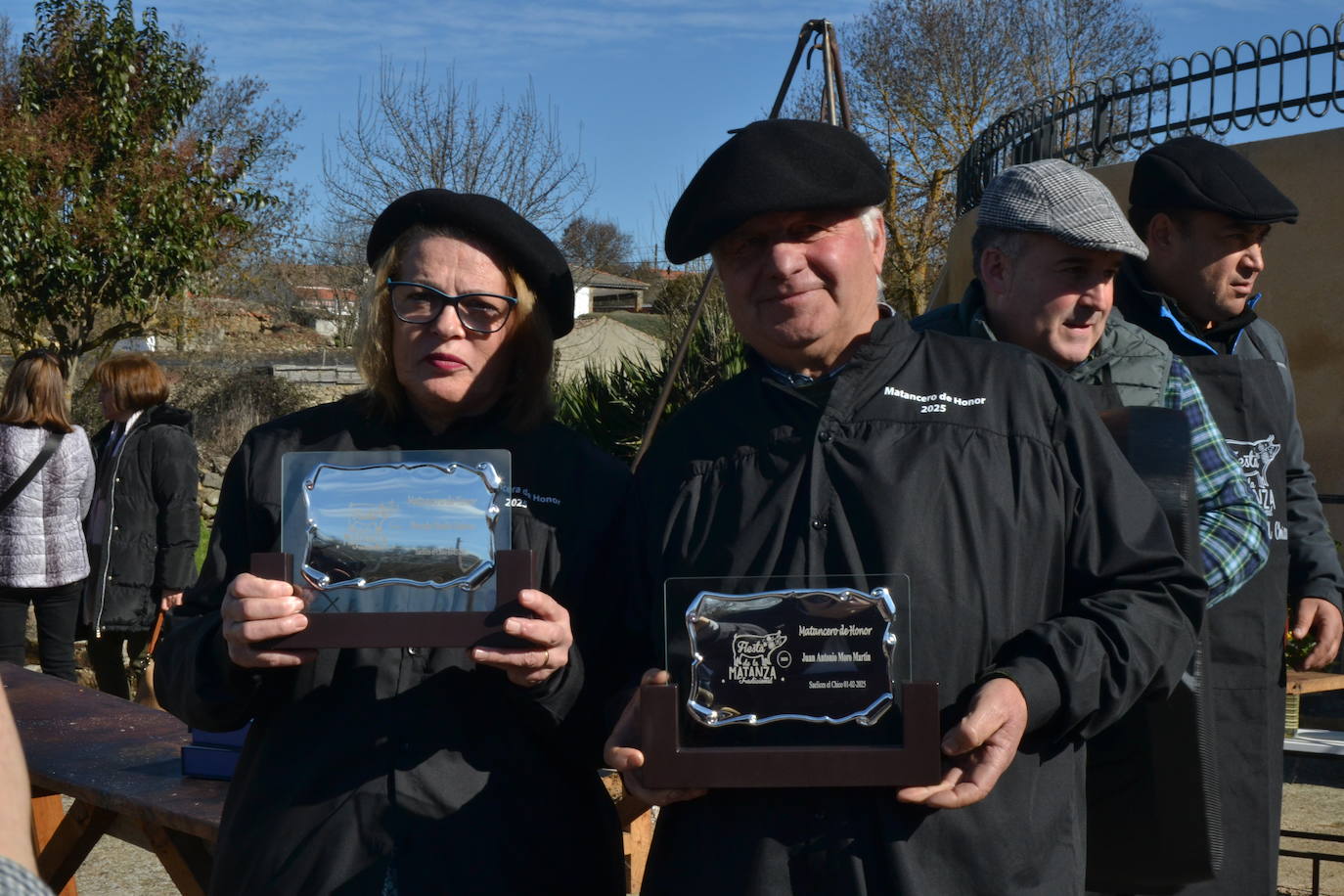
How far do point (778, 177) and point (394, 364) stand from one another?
31.1 inches

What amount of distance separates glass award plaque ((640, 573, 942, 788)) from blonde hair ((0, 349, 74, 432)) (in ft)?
18.9

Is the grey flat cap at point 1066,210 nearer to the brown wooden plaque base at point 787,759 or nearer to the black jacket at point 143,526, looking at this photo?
the brown wooden plaque base at point 787,759

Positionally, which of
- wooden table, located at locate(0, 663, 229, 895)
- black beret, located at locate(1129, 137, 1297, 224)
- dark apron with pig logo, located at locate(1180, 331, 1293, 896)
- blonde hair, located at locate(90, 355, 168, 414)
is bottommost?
wooden table, located at locate(0, 663, 229, 895)

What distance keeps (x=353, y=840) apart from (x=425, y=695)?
9.5 inches

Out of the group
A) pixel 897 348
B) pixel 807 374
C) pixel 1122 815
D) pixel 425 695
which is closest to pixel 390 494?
pixel 425 695

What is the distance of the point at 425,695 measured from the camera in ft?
6.73

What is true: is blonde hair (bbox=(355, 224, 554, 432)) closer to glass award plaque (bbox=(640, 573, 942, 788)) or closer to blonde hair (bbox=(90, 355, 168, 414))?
glass award plaque (bbox=(640, 573, 942, 788))

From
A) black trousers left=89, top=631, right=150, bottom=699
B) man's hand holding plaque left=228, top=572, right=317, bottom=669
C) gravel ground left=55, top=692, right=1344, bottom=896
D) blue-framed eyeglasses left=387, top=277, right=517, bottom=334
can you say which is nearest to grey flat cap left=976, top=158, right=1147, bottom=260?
blue-framed eyeglasses left=387, top=277, right=517, bottom=334

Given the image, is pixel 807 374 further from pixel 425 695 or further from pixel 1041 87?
pixel 1041 87

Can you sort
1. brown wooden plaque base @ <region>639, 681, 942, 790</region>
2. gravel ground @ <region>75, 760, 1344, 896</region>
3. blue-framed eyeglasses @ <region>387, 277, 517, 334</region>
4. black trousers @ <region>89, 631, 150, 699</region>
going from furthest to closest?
1. black trousers @ <region>89, 631, 150, 699</region>
2. gravel ground @ <region>75, 760, 1344, 896</region>
3. blue-framed eyeglasses @ <region>387, 277, 517, 334</region>
4. brown wooden plaque base @ <region>639, 681, 942, 790</region>

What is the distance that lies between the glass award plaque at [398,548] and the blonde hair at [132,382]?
5.11 meters

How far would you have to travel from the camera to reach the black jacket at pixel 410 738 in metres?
1.98

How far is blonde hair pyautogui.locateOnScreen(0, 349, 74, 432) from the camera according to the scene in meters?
6.53

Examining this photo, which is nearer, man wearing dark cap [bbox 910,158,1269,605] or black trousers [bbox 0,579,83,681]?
man wearing dark cap [bbox 910,158,1269,605]
